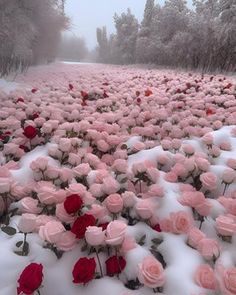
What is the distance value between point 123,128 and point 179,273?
263cm

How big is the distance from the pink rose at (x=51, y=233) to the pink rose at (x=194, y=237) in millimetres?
830

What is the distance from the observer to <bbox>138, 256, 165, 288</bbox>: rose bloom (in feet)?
5.51

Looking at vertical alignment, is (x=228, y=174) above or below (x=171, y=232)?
above

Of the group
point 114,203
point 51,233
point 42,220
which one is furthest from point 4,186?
point 114,203

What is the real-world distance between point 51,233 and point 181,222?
2.92 feet

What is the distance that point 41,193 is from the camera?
2203 mm

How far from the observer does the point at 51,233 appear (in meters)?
Answer: 1.84

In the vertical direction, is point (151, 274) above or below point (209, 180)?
below

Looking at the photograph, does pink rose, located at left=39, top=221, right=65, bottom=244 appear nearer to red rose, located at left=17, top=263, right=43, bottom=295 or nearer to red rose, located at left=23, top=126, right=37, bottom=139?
red rose, located at left=17, top=263, right=43, bottom=295

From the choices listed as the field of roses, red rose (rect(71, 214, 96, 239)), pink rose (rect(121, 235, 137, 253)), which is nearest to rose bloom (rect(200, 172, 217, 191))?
the field of roses

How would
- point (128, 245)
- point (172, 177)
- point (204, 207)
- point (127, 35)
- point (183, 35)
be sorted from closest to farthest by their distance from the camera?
point (128, 245)
point (204, 207)
point (172, 177)
point (183, 35)
point (127, 35)

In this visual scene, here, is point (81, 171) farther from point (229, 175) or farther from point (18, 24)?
point (18, 24)

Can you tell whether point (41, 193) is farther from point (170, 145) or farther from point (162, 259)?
point (170, 145)

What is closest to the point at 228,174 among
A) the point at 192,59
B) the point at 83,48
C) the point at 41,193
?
the point at 41,193
